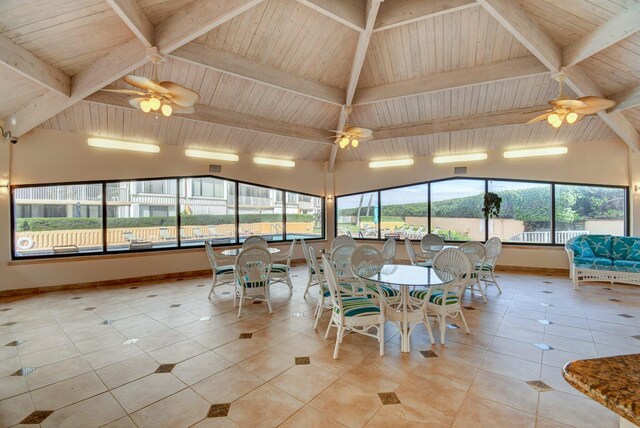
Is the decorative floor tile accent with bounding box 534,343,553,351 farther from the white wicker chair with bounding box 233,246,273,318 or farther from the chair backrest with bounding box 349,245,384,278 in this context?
the white wicker chair with bounding box 233,246,273,318

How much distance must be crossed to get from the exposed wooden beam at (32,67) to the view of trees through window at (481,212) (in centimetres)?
702

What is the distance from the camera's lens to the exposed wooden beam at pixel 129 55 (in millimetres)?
3361

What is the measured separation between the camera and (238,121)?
6238 mm

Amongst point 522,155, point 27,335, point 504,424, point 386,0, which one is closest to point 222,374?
point 504,424

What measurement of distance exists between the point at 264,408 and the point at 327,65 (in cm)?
528

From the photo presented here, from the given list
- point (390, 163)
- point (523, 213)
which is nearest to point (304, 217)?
point (390, 163)

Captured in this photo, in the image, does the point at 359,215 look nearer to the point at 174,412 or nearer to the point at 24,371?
the point at 174,412

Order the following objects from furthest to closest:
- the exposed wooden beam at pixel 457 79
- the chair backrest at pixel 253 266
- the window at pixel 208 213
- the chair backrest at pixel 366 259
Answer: the window at pixel 208 213
the exposed wooden beam at pixel 457 79
the chair backrest at pixel 253 266
the chair backrest at pixel 366 259

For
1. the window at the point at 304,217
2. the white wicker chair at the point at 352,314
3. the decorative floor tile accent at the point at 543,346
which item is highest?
the window at the point at 304,217

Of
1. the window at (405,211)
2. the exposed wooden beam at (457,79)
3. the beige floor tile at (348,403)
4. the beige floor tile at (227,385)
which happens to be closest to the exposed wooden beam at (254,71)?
the exposed wooden beam at (457,79)

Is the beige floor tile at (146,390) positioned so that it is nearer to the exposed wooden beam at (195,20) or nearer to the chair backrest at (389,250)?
the chair backrest at (389,250)

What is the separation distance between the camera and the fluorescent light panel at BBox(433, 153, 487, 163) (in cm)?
736

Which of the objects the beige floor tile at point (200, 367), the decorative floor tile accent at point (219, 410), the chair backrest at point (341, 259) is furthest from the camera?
the chair backrest at point (341, 259)

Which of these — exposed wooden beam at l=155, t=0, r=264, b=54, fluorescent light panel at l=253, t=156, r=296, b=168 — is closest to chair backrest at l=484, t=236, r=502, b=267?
exposed wooden beam at l=155, t=0, r=264, b=54
